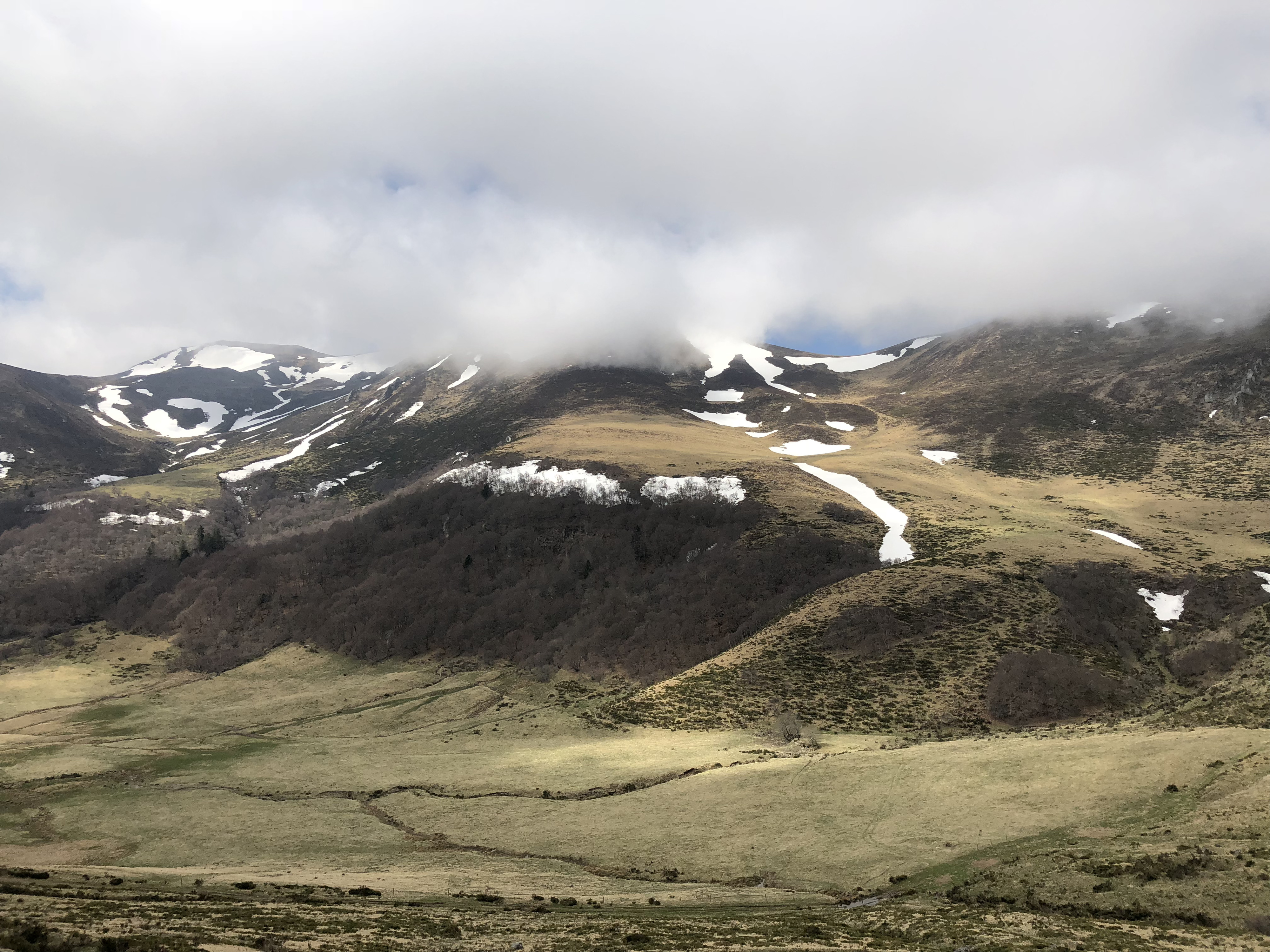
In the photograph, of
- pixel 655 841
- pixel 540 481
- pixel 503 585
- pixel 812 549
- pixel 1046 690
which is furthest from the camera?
pixel 540 481

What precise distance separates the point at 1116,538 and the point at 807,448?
7581 centimetres

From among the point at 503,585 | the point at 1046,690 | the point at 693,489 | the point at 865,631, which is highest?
the point at 693,489

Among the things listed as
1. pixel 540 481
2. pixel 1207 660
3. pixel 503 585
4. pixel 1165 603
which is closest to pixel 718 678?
pixel 1207 660

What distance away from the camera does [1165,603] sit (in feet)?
260

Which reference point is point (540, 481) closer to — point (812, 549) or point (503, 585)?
point (503, 585)

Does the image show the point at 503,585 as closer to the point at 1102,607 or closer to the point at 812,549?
the point at 812,549

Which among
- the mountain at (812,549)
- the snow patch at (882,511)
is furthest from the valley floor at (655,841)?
the snow patch at (882,511)

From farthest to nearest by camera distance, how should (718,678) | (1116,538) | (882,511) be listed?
(882,511) → (1116,538) → (718,678)

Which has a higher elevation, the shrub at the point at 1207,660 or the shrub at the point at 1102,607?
the shrub at the point at 1102,607

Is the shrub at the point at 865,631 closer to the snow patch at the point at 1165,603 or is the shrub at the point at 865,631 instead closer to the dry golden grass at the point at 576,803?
the dry golden grass at the point at 576,803

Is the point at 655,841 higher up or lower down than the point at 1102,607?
lower down

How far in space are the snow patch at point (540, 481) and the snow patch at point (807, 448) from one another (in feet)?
146

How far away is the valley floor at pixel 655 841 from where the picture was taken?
23.8 meters

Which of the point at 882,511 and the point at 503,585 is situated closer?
the point at 882,511
